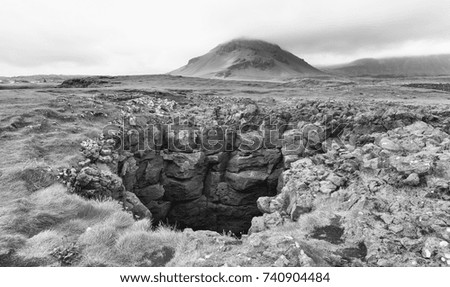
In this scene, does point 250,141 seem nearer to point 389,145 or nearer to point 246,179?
point 246,179

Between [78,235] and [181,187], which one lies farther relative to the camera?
[181,187]

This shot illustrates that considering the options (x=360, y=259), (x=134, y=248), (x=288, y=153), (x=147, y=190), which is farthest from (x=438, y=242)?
(x=147, y=190)

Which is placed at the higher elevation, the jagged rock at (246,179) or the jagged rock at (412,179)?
the jagged rock at (412,179)

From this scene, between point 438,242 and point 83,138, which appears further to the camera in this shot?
point 83,138

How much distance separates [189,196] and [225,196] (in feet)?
10.7

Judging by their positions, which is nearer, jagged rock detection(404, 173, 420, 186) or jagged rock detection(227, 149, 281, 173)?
jagged rock detection(404, 173, 420, 186)

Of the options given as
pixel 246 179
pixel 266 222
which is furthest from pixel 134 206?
pixel 246 179

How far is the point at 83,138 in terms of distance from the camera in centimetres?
1530

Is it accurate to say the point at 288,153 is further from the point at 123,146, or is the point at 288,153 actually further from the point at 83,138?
the point at 83,138

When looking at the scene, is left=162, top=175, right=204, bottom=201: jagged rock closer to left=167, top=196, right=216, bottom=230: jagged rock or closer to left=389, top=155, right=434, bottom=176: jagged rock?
left=167, top=196, right=216, bottom=230: jagged rock

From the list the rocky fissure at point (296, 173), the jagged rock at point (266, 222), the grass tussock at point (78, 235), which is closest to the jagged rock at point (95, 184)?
the rocky fissure at point (296, 173)

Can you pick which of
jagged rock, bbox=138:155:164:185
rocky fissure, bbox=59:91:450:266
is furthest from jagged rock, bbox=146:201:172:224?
jagged rock, bbox=138:155:164:185

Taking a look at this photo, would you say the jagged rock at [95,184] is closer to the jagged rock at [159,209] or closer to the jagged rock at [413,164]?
the jagged rock at [159,209]

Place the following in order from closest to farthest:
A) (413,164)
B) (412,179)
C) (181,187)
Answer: (412,179), (413,164), (181,187)
